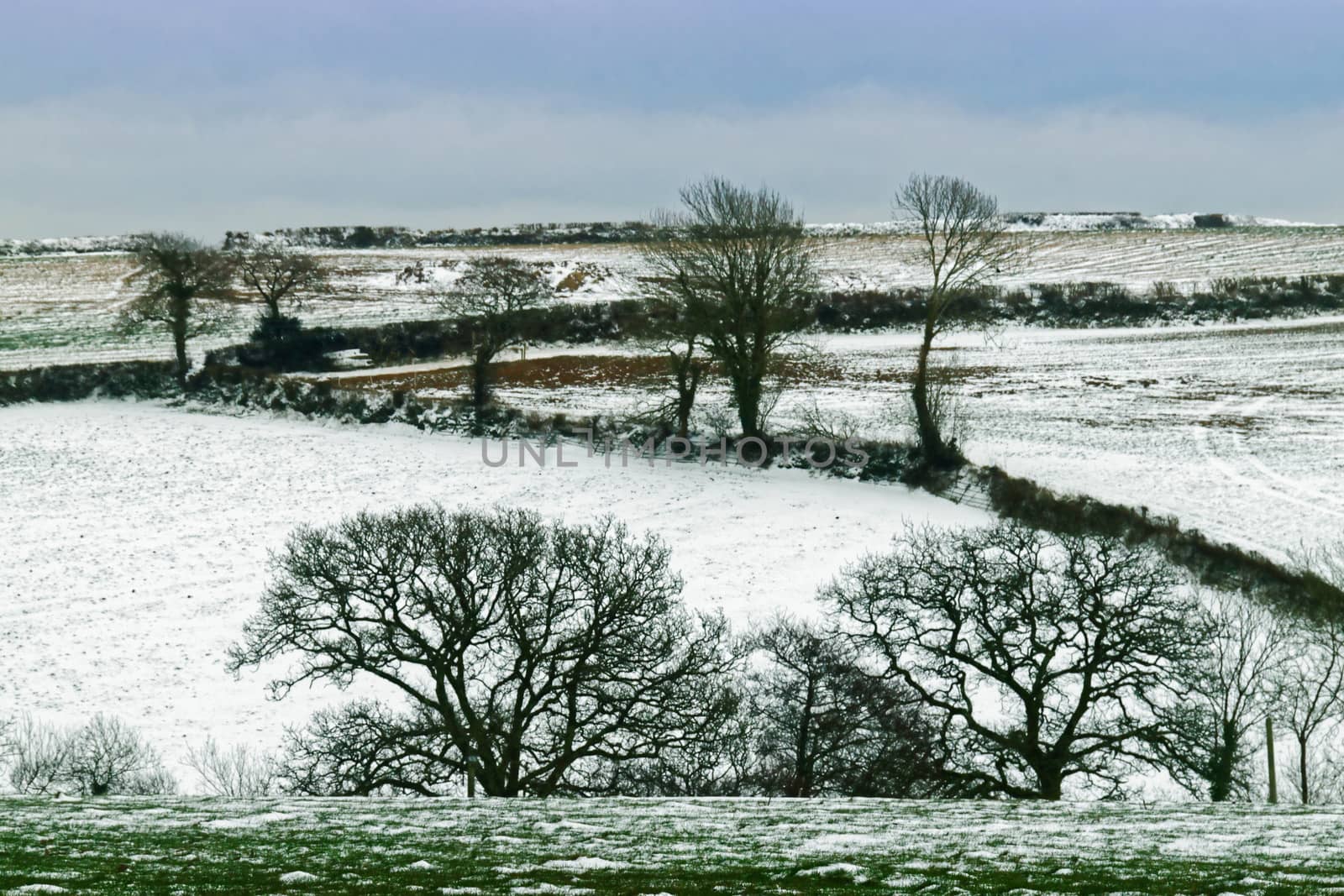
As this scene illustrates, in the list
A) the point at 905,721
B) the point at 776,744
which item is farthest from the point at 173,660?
the point at 905,721

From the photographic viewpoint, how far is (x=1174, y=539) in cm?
3338

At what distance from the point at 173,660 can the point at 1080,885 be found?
2497 centimetres

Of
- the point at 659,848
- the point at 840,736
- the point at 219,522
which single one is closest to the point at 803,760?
the point at 840,736

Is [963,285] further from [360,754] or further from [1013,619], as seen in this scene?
[360,754]

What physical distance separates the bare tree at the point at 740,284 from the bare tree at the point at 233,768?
27.5m

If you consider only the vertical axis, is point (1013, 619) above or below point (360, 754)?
above

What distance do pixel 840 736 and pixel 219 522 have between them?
27.3 metres

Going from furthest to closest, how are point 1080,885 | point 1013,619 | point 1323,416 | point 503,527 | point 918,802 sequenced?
point 1323,416 → point 503,527 → point 1013,619 → point 918,802 → point 1080,885

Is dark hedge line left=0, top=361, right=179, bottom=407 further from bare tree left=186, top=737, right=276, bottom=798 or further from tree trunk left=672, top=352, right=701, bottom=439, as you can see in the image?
bare tree left=186, top=737, right=276, bottom=798

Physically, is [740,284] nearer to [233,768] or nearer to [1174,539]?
[1174,539]

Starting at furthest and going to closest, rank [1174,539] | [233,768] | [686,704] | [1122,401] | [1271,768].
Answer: [1122,401], [1174,539], [233,768], [1271,768], [686,704]

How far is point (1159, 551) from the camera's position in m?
33.1

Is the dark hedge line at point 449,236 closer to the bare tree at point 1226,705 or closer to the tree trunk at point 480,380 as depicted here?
the tree trunk at point 480,380

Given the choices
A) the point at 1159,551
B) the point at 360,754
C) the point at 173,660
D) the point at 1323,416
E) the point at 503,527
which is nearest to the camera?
the point at 360,754
